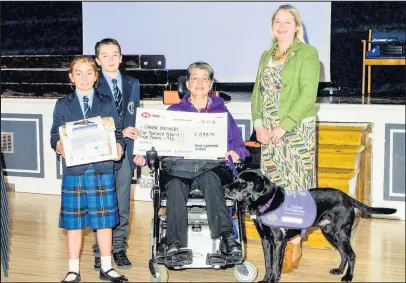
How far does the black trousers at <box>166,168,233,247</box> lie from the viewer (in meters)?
3.18

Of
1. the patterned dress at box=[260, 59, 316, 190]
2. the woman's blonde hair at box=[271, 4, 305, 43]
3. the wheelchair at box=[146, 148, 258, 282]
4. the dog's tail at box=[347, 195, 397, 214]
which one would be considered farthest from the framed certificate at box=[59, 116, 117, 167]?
the dog's tail at box=[347, 195, 397, 214]

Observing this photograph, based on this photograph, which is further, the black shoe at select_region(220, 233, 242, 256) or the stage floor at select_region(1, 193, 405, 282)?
the stage floor at select_region(1, 193, 405, 282)

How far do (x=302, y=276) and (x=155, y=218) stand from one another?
0.84 meters

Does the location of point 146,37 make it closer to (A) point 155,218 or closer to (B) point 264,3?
(B) point 264,3

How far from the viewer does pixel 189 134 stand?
336 centimetres

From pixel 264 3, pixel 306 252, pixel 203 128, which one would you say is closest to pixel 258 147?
pixel 306 252

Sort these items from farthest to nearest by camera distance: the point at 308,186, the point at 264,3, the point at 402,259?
the point at 264,3 → the point at 402,259 → the point at 308,186

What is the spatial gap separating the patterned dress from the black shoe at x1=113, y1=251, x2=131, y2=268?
0.90 metres

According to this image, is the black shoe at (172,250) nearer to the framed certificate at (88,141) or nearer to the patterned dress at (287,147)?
the framed certificate at (88,141)

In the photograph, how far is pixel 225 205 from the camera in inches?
127

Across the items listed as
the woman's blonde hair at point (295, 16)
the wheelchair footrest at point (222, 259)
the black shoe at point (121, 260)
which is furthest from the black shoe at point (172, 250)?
the woman's blonde hair at point (295, 16)

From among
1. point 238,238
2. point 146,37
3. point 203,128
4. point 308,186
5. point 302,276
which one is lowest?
point 302,276

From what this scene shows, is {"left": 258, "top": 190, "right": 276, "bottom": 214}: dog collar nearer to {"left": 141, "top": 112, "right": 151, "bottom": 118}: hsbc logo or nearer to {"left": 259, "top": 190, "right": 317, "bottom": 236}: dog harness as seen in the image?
{"left": 259, "top": 190, "right": 317, "bottom": 236}: dog harness

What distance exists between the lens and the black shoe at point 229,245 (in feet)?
10.3
